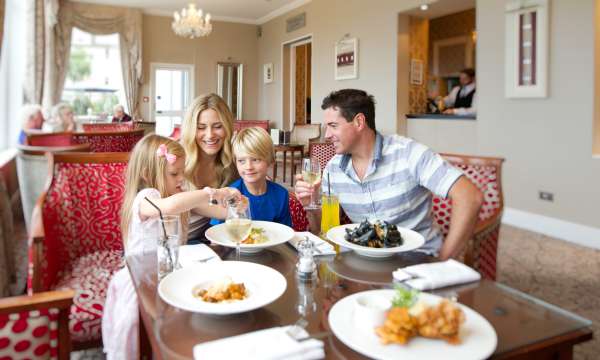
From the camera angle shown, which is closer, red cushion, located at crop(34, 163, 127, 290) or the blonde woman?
red cushion, located at crop(34, 163, 127, 290)

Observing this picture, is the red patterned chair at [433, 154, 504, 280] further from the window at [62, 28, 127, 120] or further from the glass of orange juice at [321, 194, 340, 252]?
the window at [62, 28, 127, 120]

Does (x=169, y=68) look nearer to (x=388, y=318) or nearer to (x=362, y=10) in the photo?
(x=362, y=10)

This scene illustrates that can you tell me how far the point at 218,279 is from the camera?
1.21 meters

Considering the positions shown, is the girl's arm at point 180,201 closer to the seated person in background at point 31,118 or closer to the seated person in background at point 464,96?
the seated person in background at point 31,118

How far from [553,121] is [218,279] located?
424 centimetres

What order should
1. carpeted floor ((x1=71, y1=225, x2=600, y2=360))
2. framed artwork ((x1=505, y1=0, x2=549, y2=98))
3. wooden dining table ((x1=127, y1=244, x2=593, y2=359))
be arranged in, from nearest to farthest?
wooden dining table ((x1=127, y1=244, x2=593, y2=359))
carpeted floor ((x1=71, y1=225, x2=600, y2=360))
framed artwork ((x1=505, y1=0, x2=549, y2=98))

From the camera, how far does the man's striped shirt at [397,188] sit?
1.98 m

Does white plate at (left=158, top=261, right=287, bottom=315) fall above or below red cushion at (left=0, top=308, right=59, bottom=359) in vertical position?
above

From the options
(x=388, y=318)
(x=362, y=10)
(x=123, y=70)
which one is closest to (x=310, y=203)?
(x=388, y=318)

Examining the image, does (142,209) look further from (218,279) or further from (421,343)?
(421,343)

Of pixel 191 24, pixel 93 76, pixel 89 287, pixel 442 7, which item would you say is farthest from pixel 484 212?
pixel 93 76

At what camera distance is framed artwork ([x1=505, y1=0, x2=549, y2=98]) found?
4.45 m

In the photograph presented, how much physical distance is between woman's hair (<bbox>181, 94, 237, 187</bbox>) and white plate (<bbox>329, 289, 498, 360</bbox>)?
5.01 ft

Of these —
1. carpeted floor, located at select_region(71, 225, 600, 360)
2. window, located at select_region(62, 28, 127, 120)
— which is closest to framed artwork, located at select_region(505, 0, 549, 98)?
carpeted floor, located at select_region(71, 225, 600, 360)
